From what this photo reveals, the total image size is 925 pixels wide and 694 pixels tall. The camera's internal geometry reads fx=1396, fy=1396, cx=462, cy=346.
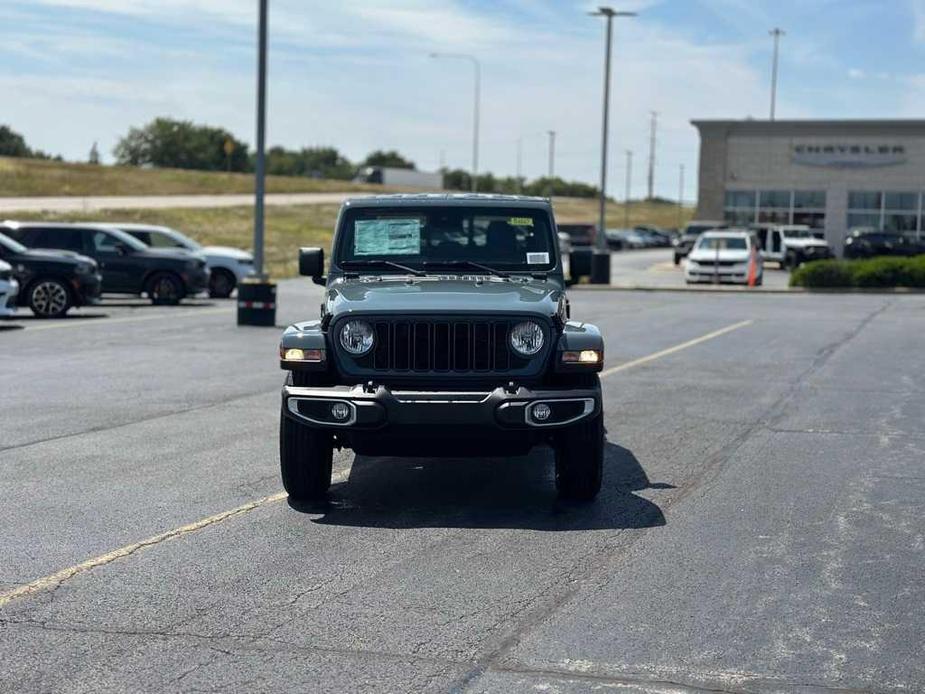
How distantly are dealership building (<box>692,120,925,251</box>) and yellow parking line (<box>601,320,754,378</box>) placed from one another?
1658 inches

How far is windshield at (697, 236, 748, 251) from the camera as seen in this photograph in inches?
1684

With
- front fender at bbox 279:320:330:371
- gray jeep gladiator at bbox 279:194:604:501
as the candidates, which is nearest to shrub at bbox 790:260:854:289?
gray jeep gladiator at bbox 279:194:604:501

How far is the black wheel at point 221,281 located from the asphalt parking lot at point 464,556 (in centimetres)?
1862

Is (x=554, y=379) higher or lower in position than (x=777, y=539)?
higher

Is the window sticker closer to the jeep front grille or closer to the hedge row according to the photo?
the jeep front grille

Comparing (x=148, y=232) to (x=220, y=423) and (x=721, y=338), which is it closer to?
(x=721, y=338)

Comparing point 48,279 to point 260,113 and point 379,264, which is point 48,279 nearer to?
point 260,113

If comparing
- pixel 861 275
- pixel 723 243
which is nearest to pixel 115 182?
pixel 723 243

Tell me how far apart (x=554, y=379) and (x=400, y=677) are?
3.40m

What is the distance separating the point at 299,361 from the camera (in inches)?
329

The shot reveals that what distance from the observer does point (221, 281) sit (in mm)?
32781

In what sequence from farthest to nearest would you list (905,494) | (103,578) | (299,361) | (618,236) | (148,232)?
(618,236) → (148,232) → (905,494) → (299,361) → (103,578)

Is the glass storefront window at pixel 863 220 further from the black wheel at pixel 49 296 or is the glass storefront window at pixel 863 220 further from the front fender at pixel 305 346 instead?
the front fender at pixel 305 346

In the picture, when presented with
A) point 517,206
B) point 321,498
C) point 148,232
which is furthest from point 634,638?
point 148,232
